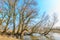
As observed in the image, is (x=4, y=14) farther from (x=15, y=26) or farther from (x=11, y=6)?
(x=15, y=26)

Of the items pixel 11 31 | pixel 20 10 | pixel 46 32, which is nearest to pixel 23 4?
pixel 20 10

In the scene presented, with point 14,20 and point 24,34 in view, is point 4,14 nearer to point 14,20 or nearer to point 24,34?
point 14,20

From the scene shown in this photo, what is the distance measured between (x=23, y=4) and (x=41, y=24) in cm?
803

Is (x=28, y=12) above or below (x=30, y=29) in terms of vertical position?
above

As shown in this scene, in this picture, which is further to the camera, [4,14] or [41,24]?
[41,24]

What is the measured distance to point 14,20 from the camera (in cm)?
2912

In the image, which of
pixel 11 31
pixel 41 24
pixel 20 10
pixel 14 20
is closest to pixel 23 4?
pixel 20 10

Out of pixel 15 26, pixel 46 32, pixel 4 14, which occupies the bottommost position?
pixel 46 32

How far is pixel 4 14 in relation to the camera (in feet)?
91.4

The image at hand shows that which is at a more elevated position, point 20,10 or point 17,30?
point 20,10

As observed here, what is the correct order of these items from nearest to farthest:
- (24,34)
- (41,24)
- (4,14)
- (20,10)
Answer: (4,14) → (20,10) → (24,34) → (41,24)

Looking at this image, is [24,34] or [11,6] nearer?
[11,6]

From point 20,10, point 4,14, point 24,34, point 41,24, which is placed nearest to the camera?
point 4,14

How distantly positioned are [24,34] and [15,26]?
3.21m
